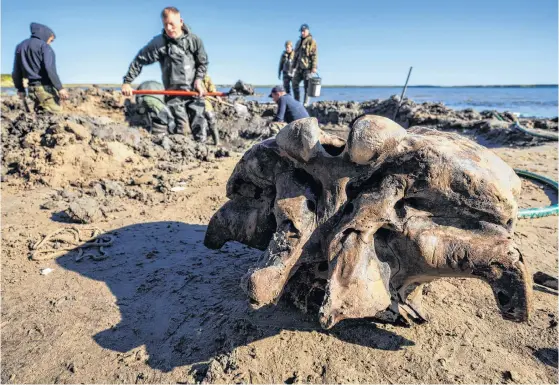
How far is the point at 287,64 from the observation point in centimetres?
1282

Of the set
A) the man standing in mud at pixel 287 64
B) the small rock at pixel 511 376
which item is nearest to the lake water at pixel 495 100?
the man standing in mud at pixel 287 64

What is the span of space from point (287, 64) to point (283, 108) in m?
6.35

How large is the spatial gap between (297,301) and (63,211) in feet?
10.5

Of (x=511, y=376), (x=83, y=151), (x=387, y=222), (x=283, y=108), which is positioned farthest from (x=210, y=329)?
(x=283, y=108)

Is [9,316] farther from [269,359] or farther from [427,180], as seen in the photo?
[427,180]

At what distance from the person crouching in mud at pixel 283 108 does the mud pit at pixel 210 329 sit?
431 centimetres

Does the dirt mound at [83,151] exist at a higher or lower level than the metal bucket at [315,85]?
lower

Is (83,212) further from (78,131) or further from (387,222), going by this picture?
(387,222)

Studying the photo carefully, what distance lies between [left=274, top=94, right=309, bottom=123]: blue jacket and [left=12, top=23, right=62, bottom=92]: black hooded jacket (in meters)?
4.58

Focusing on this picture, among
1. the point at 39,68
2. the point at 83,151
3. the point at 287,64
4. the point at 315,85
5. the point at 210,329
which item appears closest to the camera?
the point at 210,329

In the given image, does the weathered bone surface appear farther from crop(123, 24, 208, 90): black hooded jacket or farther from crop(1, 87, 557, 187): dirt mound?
crop(123, 24, 208, 90): black hooded jacket

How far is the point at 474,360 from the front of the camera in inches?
73.4

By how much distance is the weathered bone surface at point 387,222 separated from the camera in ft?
5.49

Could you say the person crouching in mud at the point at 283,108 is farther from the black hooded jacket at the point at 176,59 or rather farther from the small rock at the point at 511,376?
the small rock at the point at 511,376
